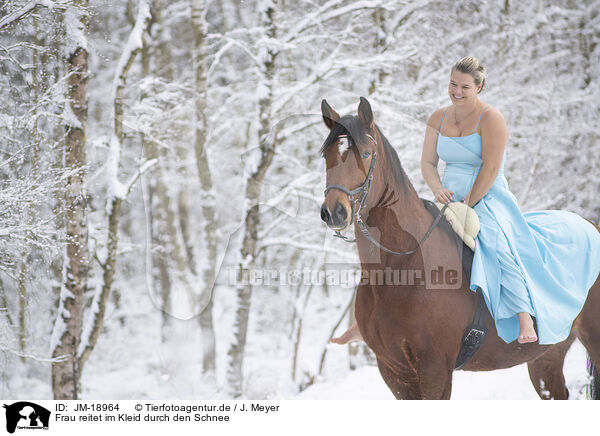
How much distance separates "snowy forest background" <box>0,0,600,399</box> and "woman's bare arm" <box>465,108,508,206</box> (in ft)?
3.99

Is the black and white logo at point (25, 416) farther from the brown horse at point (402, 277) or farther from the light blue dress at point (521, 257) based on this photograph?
the light blue dress at point (521, 257)

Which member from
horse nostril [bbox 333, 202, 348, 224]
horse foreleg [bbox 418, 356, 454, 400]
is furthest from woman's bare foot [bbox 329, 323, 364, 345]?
horse nostril [bbox 333, 202, 348, 224]

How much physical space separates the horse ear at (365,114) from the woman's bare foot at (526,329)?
1.02 metres

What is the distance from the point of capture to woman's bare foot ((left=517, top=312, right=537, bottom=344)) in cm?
194

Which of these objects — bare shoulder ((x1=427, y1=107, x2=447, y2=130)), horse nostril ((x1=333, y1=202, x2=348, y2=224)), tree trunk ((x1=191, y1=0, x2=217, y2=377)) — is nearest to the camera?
horse nostril ((x1=333, y1=202, x2=348, y2=224))

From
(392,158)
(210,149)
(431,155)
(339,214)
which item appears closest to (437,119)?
(431,155)

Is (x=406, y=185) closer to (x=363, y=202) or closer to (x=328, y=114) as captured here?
(x=363, y=202)

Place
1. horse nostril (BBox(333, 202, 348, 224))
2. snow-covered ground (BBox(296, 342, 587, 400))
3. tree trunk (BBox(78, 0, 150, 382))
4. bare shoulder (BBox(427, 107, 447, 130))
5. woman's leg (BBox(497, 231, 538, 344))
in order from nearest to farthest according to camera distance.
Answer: horse nostril (BBox(333, 202, 348, 224)) → woman's leg (BBox(497, 231, 538, 344)) → bare shoulder (BBox(427, 107, 447, 130)) → snow-covered ground (BBox(296, 342, 587, 400)) → tree trunk (BBox(78, 0, 150, 382))

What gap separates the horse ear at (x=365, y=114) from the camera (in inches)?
74.4

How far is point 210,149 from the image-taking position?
13.9 ft

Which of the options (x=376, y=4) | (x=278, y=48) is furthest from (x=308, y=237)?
(x=376, y=4)

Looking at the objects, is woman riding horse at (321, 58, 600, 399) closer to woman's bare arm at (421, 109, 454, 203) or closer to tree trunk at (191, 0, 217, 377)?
woman's bare arm at (421, 109, 454, 203)

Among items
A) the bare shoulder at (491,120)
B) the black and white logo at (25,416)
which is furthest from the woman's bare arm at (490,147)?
the black and white logo at (25,416)

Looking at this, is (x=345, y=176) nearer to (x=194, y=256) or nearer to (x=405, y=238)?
(x=405, y=238)
